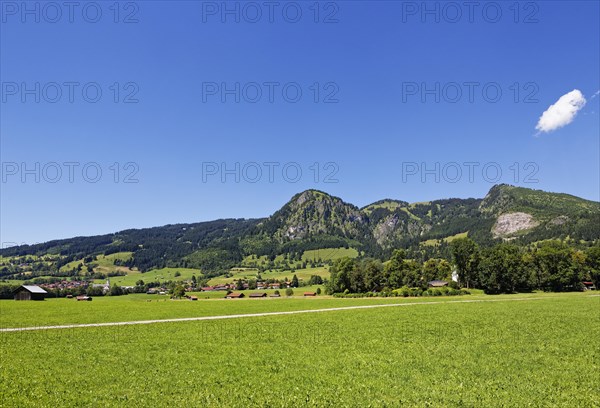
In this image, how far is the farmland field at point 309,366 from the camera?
52.4 feet

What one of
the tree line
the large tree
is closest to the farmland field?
the tree line

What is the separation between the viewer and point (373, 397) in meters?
16.0

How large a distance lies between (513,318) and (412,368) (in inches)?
1074

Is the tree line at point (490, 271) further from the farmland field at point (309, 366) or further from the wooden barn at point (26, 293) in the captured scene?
the wooden barn at point (26, 293)

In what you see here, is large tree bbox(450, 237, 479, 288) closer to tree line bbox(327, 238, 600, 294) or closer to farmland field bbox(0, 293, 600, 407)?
tree line bbox(327, 238, 600, 294)

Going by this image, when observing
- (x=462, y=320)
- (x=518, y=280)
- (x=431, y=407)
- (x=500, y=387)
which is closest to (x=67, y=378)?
(x=431, y=407)

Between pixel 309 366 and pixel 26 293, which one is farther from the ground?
pixel 309 366

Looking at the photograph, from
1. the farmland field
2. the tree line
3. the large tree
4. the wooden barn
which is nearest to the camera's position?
the farmland field

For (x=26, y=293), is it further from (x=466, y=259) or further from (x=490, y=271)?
(x=490, y=271)

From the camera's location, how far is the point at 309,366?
2119cm

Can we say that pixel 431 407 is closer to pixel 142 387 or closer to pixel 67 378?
pixel 142 387

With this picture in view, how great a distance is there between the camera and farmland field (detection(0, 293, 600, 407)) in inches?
629

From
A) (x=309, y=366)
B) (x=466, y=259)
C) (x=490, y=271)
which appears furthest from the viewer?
(x=466, y=259)

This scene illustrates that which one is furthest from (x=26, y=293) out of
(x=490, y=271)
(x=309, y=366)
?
(x=490, y=271)
